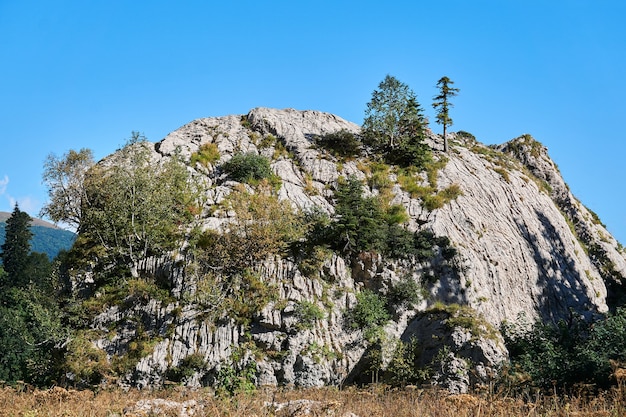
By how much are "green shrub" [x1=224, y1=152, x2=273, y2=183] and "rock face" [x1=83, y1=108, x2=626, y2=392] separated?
35.7 inches

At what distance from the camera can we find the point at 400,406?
9.80 meters

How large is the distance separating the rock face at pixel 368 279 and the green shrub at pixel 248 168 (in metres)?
0.91

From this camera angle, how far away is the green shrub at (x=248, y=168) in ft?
101

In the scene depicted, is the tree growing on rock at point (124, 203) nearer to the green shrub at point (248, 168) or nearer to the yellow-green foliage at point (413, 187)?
the green shrub at point (248, 168)

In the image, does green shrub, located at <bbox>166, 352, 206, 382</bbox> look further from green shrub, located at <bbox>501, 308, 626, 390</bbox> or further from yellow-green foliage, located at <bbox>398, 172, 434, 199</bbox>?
yellow-green foliage, located at <bbox>398, 172, 434, 199</bbox>

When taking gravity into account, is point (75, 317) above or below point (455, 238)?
below

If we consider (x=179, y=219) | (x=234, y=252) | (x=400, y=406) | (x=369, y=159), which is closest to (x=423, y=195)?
(x=369, y=159)

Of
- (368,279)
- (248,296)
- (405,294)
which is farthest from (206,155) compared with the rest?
(405,294)

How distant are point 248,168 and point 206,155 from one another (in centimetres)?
458

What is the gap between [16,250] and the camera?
58156mm

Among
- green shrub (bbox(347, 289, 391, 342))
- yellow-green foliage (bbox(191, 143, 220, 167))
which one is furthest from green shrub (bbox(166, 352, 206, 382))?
yellow-green foliage (bbox(191, 143, 220, 167))

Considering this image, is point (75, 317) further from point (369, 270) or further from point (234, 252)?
point (369, 270)

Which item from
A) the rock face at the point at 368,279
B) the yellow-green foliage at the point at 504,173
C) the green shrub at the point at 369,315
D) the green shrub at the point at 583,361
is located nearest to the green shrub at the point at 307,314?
the rock face at the point at 368,279

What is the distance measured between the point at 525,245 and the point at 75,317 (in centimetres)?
3051
